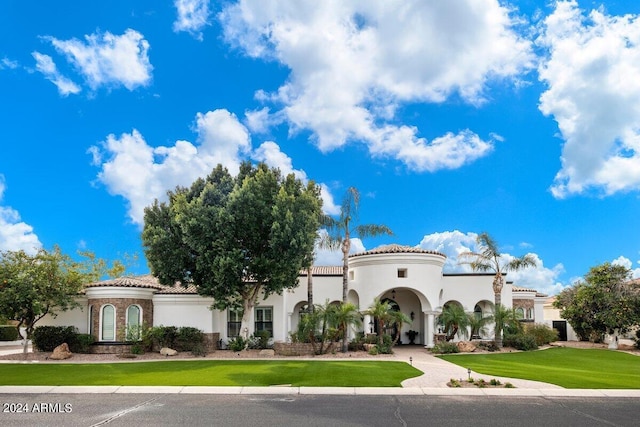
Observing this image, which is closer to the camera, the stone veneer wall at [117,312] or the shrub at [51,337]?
the shrub at [51,337]

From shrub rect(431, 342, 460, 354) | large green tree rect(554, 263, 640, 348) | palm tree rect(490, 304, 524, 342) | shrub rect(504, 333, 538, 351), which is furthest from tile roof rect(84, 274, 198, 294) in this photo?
large green tree rect(554, 263, 640, 348)

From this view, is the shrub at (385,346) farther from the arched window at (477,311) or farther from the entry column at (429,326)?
the arched window at (477,311)

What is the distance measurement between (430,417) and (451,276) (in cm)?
2236

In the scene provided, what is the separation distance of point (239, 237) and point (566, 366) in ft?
54.3

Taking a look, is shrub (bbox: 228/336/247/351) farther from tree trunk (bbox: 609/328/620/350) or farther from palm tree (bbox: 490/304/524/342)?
tree trunk (bbox: 609/328/620/350)

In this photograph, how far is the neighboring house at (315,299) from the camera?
29.0m

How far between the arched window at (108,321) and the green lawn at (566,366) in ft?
57.4

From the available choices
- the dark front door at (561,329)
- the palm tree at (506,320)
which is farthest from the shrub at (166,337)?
the dark front door at (561,329)

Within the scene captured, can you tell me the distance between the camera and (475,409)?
1390 cm

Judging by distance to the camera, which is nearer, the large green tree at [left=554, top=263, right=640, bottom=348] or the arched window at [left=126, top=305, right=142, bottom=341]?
the arched window at [left=126, top=305, right=142, bottom=341]

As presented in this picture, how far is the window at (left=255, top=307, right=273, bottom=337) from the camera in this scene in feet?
104

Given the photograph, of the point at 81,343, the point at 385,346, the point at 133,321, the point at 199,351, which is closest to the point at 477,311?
the point at 385,346

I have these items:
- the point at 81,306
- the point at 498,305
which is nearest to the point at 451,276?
the point at 498,305

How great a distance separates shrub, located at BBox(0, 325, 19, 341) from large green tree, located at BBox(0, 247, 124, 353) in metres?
14.2
